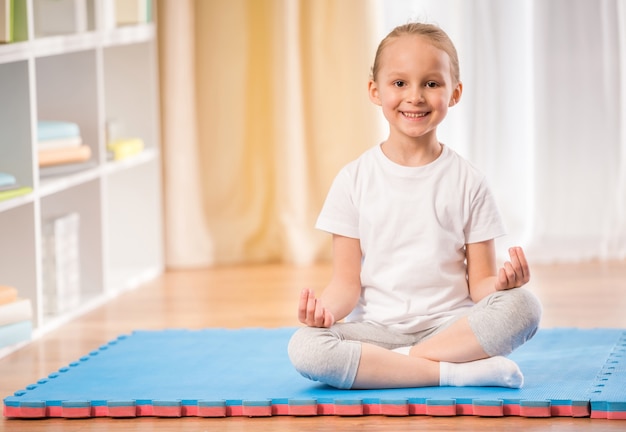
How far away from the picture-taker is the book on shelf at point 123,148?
3043 mm

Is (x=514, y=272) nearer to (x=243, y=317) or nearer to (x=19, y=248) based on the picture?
(x=243, y=317)

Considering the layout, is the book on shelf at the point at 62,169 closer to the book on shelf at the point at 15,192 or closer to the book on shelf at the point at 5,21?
the book on shelf at the point at 15,192

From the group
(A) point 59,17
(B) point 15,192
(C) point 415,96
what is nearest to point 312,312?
(C) point 415,96

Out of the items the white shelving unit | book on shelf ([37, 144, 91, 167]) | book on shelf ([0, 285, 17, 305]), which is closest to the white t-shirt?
book on shelf ([0, 285, 17, 305])

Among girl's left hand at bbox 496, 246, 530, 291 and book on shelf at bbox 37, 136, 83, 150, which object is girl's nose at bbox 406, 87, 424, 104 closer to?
girl's left hand at bbox 496, 246, 530, 291

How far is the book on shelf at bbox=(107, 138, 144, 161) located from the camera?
120 inches

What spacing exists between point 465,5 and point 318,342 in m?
1.76

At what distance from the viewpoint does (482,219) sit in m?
1.94

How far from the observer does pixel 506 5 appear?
331 cm

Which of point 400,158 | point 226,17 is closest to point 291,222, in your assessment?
point 226,17

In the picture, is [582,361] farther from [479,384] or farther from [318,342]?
[318,342]

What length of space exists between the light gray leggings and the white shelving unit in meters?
0.85

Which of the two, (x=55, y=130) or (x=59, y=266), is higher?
(x=55, y=130)

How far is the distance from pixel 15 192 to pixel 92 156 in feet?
1.85
